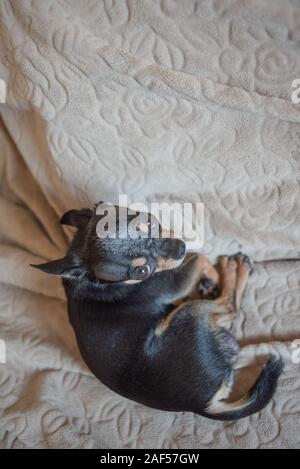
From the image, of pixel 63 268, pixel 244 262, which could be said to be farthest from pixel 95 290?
pixel 244 262

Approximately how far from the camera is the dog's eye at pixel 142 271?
3.72 feet

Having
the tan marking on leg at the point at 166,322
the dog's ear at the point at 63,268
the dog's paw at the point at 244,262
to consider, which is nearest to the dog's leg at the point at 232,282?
the dog's paw at the point at 244,262

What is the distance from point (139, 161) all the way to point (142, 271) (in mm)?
333

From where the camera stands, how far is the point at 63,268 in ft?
3.60

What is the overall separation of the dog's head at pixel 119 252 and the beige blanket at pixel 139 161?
15 cm

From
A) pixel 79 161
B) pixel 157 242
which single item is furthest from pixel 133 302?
pixel 79 161

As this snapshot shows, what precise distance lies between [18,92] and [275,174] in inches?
30.8

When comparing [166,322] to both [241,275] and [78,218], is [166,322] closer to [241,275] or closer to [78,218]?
[241,275]

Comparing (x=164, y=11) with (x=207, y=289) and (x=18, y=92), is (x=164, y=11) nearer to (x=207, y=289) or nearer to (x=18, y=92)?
(x=18, y=92)

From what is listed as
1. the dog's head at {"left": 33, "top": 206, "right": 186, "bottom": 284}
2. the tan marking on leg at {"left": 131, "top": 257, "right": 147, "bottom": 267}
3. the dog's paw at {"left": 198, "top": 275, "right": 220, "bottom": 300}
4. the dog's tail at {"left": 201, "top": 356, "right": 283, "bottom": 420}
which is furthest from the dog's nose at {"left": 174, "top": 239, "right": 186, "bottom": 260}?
the dog's tail at {"left": 201, "top": 356, "right": 283, "bottom": 420}

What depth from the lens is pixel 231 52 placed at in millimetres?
914

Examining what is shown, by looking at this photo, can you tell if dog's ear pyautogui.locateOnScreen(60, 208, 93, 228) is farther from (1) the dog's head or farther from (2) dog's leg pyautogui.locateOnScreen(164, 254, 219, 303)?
(2) dog's leg pyautogui.locateOnScreen(164, 254, 219, 303)

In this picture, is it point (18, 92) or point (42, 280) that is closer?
point (18, 92)

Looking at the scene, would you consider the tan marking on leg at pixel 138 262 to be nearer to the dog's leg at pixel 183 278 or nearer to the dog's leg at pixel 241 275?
the dog's leg at pixel 183 278
